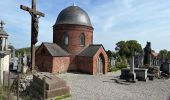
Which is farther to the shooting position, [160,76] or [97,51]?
[97,51]

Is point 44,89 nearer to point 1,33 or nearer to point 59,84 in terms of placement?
point 59,84

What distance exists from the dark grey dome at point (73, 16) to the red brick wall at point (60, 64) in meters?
5.01

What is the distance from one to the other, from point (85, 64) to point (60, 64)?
10.6 ft

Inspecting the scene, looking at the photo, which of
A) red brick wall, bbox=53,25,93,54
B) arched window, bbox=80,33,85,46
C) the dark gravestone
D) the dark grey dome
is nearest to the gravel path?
red brick wall, bbox=53,25,93,54

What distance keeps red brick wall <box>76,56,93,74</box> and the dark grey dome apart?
476cm

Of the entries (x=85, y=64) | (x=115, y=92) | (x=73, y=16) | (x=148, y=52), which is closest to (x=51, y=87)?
(x=115, y=92)

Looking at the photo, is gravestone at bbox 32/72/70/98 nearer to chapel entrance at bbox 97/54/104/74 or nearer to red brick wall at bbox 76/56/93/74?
red brick wall at bbox 76/56/93/74

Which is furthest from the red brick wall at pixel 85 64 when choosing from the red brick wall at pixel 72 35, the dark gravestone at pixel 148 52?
the dark gravestone at pixel 148 52

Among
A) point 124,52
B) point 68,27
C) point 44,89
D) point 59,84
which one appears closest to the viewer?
point 44,89

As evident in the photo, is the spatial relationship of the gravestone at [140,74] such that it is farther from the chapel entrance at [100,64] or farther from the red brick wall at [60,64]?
the red brick wall at [60,64]

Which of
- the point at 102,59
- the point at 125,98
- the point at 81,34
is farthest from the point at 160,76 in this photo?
the point at 125,98

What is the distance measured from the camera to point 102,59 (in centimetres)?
2958

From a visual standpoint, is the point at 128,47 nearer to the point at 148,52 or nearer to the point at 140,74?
the point at 148,52

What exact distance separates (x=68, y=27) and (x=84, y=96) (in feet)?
57.3
